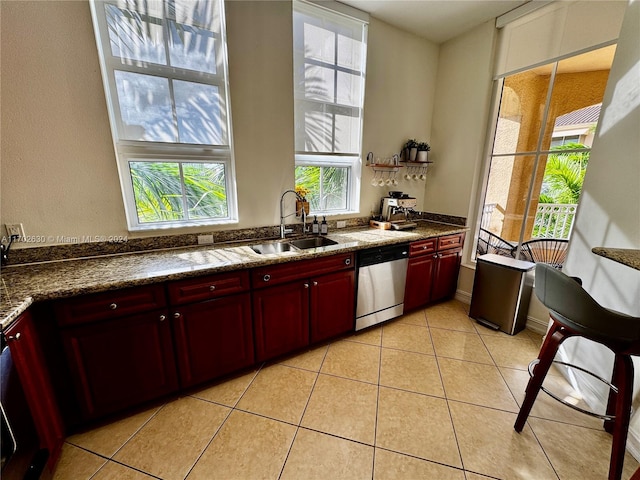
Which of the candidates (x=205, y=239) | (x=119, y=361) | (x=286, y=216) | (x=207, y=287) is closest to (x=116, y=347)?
(x=119, y=361)

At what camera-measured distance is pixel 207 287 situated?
1647 millimetres

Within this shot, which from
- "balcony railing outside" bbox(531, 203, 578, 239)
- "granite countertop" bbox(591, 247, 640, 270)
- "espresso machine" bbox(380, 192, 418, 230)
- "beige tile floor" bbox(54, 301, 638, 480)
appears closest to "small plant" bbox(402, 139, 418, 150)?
"espresso machine" bbox(380, 192, 418, 230)

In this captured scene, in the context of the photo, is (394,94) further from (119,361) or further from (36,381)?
(36,381)

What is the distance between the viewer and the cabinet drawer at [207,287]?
1568 millimetres

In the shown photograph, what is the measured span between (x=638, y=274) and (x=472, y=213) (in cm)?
167

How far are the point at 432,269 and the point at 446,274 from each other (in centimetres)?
28

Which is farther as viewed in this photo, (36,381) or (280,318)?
(280,318)

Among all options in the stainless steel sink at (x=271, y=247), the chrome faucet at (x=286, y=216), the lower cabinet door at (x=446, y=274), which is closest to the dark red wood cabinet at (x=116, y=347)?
the stainless steel sink at (x=271, y=247)

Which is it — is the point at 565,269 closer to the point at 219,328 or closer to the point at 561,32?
the point at 561,32

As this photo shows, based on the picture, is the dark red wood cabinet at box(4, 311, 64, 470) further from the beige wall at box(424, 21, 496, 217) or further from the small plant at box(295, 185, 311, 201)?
the beige wall at box(424, 21, 496, 217)

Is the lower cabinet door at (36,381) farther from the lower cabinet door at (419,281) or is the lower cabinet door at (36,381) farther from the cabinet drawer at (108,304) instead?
the lower cabinet door at (419,281)

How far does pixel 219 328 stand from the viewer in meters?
1.75

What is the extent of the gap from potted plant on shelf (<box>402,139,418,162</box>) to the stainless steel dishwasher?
1.17 metres

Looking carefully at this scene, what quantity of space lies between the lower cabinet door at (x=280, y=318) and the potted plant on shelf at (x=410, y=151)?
201cm
